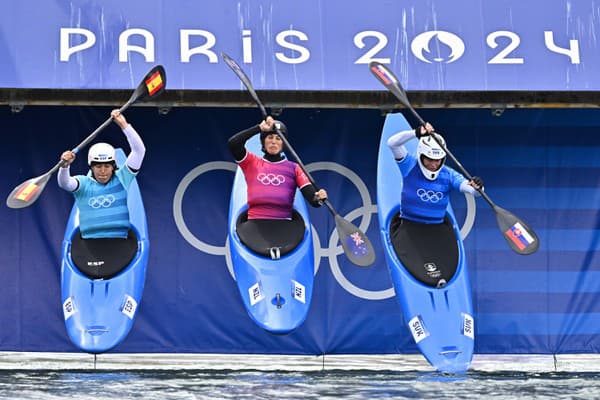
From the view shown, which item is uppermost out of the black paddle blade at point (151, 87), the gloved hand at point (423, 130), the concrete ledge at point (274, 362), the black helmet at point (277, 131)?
the black paddle blade at point (151, 87)

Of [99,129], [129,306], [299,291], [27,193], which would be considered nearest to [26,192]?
[27,193]

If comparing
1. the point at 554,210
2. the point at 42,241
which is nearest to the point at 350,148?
the point at 554,210

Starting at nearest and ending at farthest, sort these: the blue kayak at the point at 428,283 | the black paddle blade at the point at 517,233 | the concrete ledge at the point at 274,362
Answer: the blue kayak at the point at 428,283
the black paddle blade at the point at 517,233
the concrete ledge at the point at 274,362

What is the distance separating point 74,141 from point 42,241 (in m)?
0.92

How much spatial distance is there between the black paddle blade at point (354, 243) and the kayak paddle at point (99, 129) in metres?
1.82

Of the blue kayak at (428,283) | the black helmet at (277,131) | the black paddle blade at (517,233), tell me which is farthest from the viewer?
the black paddle blade at (517,233)

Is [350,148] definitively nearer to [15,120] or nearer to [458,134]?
[458,134]

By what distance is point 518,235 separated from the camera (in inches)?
560

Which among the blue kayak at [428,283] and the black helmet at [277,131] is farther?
the black helmet at [277,131]

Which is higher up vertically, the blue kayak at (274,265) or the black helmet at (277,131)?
the black helmet at (277,131)

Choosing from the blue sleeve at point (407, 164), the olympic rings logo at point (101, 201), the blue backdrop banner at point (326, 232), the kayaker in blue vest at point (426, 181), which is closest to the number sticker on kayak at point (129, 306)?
the olympic rings logo at point (101, 201)

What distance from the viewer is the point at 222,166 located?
1518 centimetres

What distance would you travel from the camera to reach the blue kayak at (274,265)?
13.7 meters

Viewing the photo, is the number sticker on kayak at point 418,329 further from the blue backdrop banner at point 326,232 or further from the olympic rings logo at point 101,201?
the olympic rings logo at point 101,201
